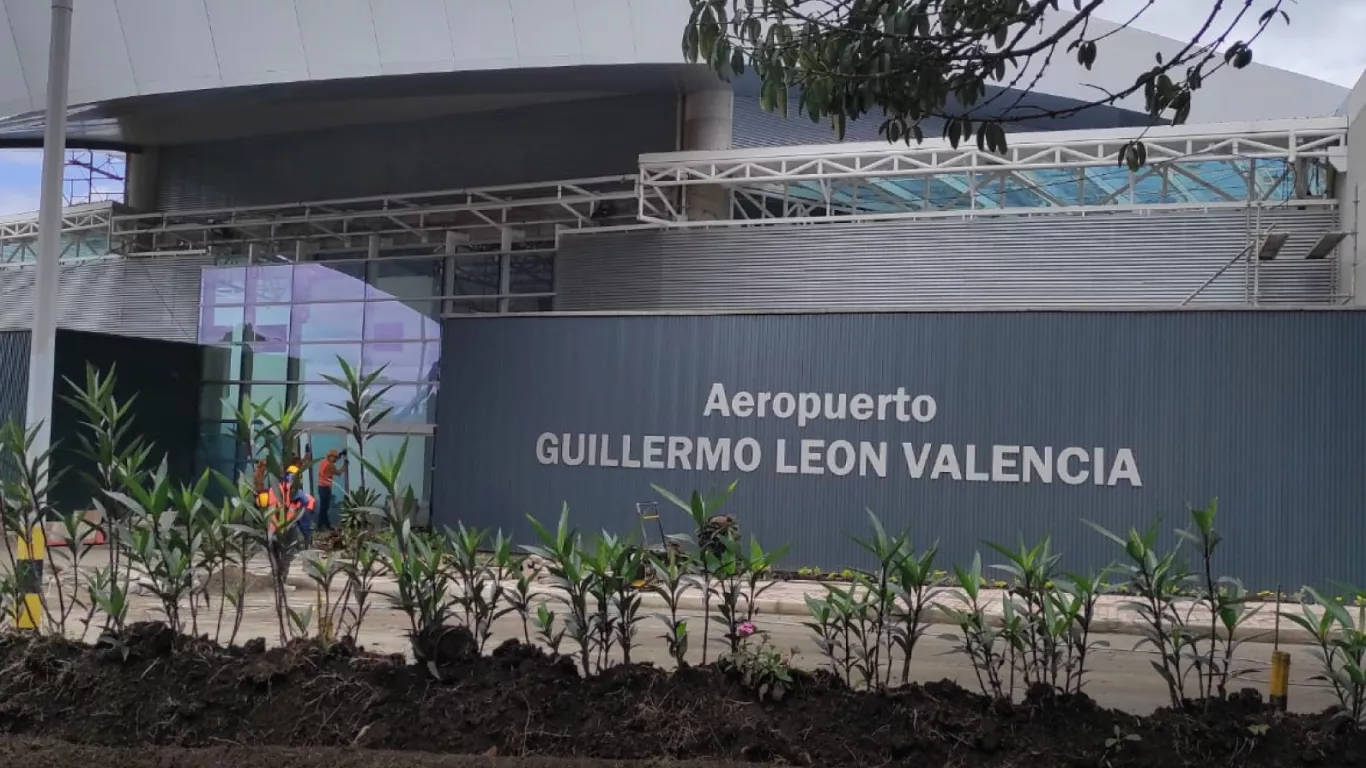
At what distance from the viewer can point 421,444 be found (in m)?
23.0

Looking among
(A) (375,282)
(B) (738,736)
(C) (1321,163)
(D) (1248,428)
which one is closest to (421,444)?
(A) (375,282)

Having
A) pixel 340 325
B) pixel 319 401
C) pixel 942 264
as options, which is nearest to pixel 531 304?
pixel 340 325

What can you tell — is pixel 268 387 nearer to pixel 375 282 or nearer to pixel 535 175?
pixel 375 282

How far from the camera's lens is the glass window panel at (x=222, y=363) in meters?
25.4

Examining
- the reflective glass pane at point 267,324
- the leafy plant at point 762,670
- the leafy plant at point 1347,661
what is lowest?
the leafy plant at point 762,670

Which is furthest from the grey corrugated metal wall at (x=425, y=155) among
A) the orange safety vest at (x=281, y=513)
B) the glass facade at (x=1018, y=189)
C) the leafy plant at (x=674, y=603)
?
the leafy plant at (x=674, y=603)

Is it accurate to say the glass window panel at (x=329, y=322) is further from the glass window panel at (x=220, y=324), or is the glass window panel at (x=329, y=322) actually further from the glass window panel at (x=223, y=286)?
the glass window panel at (x=223, y=286)

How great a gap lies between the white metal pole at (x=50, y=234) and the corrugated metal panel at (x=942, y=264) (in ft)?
41.0

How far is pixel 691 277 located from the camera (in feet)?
70.5

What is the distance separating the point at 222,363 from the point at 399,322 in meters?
4.66

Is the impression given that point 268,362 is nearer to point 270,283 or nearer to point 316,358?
point 316,358

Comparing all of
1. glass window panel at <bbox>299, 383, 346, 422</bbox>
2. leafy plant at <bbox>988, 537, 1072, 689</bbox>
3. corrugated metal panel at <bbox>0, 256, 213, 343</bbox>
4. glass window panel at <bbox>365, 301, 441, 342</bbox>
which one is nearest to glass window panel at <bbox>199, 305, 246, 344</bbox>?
corrugated metal panel at <bbox>0, 256, 213, 343</bbox>

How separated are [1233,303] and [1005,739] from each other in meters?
16.0

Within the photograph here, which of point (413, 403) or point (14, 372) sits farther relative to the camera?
point (413, 403)
